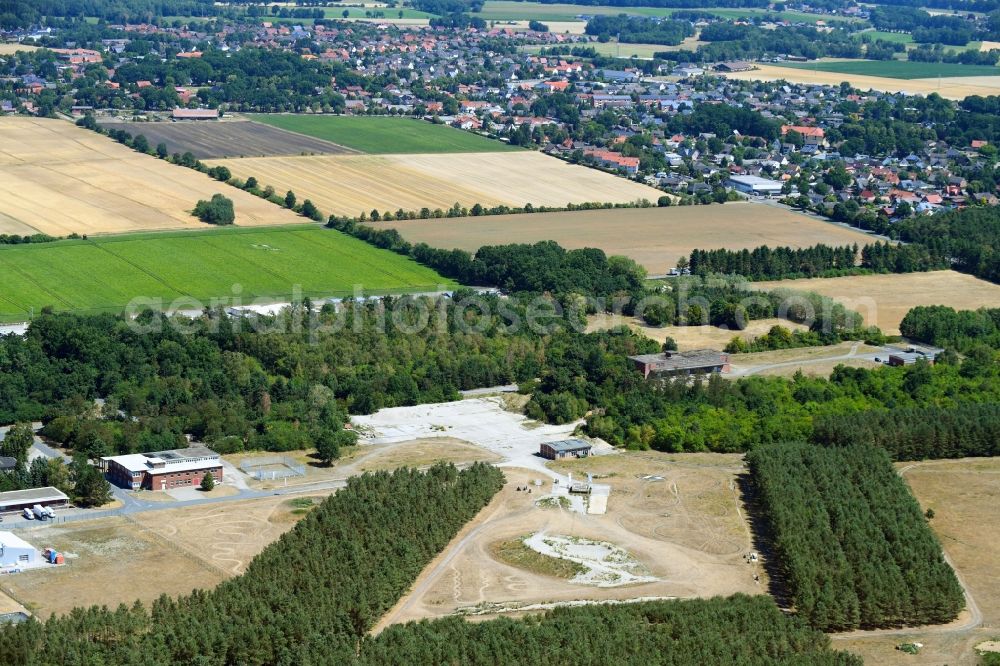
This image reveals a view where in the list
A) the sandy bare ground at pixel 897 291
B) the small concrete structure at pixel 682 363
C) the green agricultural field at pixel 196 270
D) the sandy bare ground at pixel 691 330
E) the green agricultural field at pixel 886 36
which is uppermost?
the green agricultural field at pixel 886 36

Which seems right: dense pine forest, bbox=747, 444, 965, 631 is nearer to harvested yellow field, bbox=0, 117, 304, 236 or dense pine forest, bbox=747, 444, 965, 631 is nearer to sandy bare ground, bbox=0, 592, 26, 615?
sandy bare ground, bbox=0, 592, 26, 615

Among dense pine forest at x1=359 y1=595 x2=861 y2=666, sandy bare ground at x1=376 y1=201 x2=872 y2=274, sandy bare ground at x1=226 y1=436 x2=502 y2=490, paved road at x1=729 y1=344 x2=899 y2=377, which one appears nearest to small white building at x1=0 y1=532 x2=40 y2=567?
sandy bare ground at x1=226 y1=436 x2=502 y2=490

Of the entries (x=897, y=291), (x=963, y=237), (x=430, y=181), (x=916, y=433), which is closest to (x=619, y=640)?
(x=916, y=433)

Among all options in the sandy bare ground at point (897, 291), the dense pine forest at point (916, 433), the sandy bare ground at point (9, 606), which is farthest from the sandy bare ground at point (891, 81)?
the sandy bare ground at point (9, 606)

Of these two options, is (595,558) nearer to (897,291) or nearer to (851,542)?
(851,542)

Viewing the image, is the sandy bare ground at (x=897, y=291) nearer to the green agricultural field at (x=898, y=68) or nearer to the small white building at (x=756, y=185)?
the small white building at (x=756, y=185)
